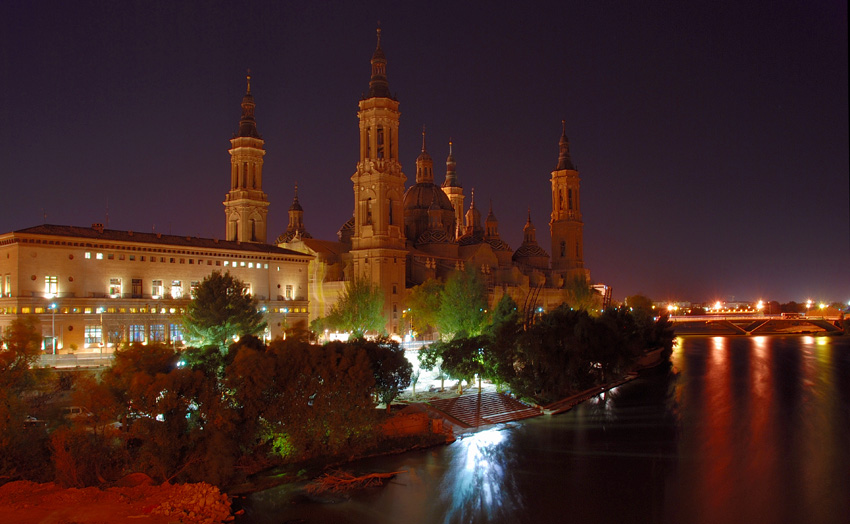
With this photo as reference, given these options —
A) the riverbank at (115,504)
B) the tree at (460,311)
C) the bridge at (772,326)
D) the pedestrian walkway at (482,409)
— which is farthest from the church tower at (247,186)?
the bridge at (772,326)

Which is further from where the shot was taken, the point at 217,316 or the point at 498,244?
the point at 498,244

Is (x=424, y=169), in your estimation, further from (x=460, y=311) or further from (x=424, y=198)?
(x=460, y=311)

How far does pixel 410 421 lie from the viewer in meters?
36.3

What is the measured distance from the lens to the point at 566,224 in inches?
3930

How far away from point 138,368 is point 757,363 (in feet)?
197

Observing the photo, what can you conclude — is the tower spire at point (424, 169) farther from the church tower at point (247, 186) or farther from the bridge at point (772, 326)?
the bridge at point (772, 326)

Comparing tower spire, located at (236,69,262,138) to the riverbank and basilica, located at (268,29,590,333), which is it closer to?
basilica, located at (268,29,590,333)

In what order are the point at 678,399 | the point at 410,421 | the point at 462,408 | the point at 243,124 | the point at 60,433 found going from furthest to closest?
the point at 243,124, the point at 678,399, the point at 462,408, the point at 410,421, the point at 60,433

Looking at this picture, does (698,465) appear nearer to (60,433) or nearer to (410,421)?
(410,421)

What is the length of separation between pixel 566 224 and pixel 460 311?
4681 cm

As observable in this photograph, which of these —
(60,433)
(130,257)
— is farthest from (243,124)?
(60,433)

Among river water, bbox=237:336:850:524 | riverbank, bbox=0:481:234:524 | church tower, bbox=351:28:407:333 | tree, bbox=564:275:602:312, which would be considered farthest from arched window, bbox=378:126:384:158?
riverbank, bbox=0:481:234:524

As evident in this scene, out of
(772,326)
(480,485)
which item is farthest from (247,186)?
(772,326)

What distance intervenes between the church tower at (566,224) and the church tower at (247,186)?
1744 inches
